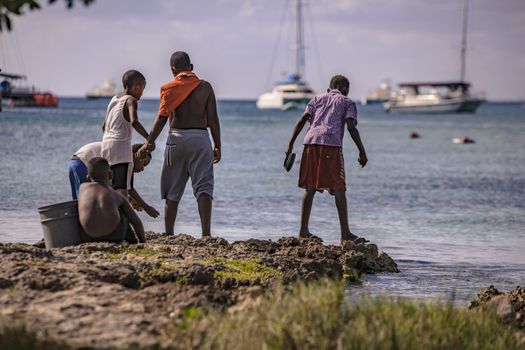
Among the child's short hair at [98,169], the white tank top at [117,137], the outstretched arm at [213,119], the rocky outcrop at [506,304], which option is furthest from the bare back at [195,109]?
the rocky outcrop at [506,304]

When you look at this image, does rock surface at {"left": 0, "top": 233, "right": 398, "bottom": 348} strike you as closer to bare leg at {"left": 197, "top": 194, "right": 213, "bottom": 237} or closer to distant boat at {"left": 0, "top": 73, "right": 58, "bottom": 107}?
bare leg at {"left": 197, "top": 194, "right": 213, "bottom": 237}

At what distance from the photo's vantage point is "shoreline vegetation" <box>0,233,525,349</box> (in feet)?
19.8

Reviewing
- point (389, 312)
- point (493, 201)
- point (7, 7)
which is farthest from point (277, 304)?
point (493, 201)

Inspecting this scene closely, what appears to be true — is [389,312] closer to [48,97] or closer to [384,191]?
[384,191]

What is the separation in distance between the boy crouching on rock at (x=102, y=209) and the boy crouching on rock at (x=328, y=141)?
268cm

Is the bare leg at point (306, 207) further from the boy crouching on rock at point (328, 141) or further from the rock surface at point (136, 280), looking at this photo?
the rock surface at point (136, 280)

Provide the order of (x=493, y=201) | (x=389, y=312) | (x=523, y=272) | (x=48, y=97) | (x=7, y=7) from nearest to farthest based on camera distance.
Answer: (x=389, y=312), (x=7, y=7), (x=523, y=272), (x=493, y=201), (x=48, y=97)

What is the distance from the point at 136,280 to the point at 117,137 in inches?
122

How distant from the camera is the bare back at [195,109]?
1084 cm

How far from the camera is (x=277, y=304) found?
6.27 meters

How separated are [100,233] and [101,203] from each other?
33cm

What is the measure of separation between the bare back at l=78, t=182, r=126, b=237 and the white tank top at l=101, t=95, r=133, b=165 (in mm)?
1161

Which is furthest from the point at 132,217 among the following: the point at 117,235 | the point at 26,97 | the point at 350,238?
the point at 26,97

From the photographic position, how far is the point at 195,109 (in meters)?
10.9
